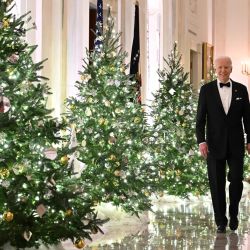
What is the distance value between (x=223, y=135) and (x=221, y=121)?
170 mm

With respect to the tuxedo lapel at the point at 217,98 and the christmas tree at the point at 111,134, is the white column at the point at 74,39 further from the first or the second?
the tuxedo lapel at the point at 217,98

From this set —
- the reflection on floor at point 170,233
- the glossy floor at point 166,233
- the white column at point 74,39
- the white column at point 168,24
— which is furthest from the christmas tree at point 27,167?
the white column at point 168,24

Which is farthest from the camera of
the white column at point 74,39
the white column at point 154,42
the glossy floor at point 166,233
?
the white column at point 154,42

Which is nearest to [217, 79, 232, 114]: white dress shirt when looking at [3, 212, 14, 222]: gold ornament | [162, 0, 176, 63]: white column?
[3, 212, 14, 222]: gold ornament

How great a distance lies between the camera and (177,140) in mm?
11727

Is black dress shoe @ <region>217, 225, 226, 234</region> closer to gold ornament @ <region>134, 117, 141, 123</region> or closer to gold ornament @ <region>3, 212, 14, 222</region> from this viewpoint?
gold ornament @ <region>134, 117, 141, 123</region>

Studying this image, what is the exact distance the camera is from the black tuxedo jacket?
304 inches

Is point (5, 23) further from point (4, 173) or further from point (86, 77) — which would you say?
point (86, 77)

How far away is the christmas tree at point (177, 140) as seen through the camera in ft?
38.0

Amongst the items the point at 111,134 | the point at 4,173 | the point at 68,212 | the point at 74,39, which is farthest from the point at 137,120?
the point at 4,173

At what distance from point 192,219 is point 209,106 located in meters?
1.86

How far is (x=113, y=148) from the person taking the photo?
27.2 ft

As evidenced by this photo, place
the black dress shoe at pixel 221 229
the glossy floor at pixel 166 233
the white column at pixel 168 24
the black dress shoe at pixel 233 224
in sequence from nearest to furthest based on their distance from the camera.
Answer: the glossy floor at pixel 166 233 → the black dress shoe at pixel 221 229 → the black dress shoe at pixel 233 224 → the white column at pixel 168 24

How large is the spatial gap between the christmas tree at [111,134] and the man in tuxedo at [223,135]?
985 mm
